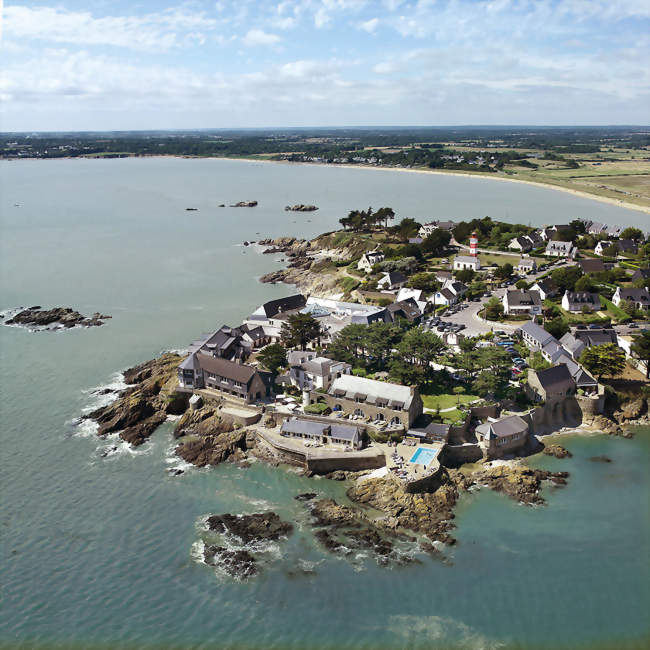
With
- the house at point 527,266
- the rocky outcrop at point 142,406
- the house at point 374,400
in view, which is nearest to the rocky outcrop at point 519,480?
the house at point 374,400

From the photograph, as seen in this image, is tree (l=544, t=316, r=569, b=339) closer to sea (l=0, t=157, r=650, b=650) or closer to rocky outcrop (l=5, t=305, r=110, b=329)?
sea (l=0, t=157, r=650, b=650)

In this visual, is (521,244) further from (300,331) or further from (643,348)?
(300,331)

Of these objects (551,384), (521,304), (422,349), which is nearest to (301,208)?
(521,304)

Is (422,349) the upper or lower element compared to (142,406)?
upper

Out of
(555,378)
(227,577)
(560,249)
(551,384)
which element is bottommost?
(227,577)

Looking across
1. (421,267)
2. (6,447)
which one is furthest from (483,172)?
(6,447)

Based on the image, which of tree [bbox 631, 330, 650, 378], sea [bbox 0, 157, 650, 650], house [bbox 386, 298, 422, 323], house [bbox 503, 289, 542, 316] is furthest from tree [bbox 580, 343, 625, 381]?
house [bbox 386, 298, 422, 323]
